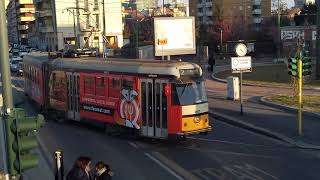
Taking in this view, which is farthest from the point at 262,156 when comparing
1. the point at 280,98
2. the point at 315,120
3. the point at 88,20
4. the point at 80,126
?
the point at 88,20

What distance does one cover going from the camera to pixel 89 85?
71.0 ft

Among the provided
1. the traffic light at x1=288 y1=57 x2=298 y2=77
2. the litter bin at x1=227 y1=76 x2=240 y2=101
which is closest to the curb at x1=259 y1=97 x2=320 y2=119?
the litter bin at x1=227 y1=76 x2=240 y2=101

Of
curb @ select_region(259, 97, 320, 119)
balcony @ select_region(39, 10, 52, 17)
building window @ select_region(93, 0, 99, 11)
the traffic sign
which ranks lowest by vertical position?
curb @ select_region(259, 97, 320, 119)

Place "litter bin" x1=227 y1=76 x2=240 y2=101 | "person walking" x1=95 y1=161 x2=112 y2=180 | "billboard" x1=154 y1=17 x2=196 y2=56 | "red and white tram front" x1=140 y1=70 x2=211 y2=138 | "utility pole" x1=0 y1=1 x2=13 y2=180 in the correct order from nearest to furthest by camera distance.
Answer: "utility pole" x1=0 y1=1 x2=13 y2=180
"person walking" x1=95 y1=161 x2=112 y2=180
"red and white tram front" x1=140 y1=70 x2=211 y2=138
"litter bin" x1=227 y1=76 x2=240 y2=101
"billboard" x1=154 y1=17 x2=196 y2=56

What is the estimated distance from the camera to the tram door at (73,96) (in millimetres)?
22625

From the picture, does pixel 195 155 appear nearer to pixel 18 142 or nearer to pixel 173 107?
pixel 173 107

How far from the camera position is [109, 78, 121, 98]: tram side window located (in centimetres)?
1975

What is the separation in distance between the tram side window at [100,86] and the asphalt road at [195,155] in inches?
60.3

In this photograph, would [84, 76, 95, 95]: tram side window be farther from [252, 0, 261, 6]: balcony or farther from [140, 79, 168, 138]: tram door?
[252, 0, 261, 6]: balcony

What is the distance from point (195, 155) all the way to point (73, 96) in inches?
312

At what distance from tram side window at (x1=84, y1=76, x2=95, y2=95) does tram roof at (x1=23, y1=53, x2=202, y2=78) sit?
35 centimetres

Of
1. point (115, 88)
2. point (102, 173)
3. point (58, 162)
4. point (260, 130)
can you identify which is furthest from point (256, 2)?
point (102, 173)

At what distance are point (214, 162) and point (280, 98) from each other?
12604mm

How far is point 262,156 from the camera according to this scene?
16.4 meters
